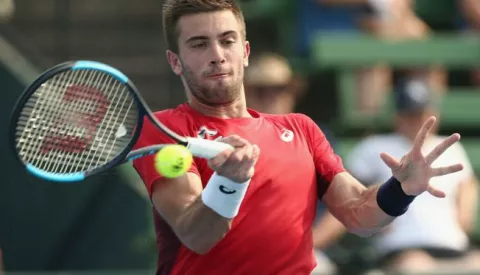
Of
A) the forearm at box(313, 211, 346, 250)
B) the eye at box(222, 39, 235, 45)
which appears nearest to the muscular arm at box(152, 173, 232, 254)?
the eye at box(222, 39, 235, 45)

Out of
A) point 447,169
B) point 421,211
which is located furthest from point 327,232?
→ point 447,169

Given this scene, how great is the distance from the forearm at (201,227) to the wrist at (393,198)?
0.63 m

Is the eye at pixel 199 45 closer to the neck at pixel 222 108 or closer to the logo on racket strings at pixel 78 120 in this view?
the neck at pixel 222 108

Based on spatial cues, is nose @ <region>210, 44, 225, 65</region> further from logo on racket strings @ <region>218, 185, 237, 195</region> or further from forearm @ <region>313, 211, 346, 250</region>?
forearm @ <region>313, 211, 346, 250</region>

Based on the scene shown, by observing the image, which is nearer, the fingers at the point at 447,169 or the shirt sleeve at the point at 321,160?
the fingers at the point at 447,169

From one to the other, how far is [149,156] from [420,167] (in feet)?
3.26

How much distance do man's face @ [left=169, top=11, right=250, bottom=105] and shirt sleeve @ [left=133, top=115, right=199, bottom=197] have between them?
8.0 inches

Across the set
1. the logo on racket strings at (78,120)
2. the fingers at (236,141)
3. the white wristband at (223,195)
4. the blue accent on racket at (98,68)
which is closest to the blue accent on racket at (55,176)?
the logo on racket strings at (78,120)

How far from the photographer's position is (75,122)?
420 cm

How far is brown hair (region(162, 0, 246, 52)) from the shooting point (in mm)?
4039

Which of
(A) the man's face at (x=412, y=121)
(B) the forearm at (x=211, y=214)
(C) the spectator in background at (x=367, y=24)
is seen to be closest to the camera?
(B) the forearm at (x=211, y=214)

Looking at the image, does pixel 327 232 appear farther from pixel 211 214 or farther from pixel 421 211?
pixel 211 214

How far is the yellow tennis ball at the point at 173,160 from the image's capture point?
365 centimetres

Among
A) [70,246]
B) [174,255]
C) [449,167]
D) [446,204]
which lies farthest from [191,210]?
[70,246]
